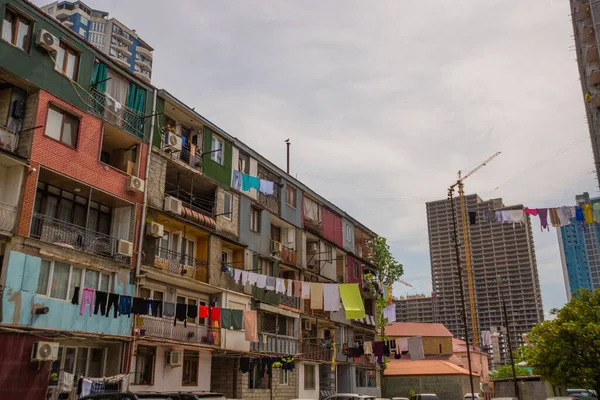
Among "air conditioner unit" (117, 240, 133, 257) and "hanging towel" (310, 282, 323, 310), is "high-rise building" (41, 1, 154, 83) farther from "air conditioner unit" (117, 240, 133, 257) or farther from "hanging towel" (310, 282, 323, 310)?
"air conditioner unit" (117, 240, 133, 257)

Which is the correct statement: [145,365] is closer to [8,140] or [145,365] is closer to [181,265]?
[181,265]

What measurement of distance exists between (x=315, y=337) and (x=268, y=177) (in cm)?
1171

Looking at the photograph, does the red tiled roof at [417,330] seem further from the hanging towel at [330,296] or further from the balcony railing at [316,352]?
the hanging towel at [330,296]

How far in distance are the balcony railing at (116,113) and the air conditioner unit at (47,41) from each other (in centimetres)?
249

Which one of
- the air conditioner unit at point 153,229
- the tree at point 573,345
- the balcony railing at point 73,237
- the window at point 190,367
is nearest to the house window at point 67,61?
the balcony railing at point 73,237

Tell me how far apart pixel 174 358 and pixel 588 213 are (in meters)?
22.5

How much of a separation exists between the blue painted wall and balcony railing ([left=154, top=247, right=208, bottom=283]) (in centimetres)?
508

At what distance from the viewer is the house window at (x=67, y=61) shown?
22.4 m

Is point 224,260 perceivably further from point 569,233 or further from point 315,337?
point 569,233

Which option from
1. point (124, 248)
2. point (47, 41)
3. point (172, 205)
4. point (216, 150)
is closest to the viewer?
point (47, 41)

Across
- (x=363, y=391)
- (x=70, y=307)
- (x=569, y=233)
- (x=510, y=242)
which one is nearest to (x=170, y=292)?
(x=70, y=307)

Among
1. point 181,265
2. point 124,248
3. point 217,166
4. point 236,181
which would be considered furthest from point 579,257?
point 124,248

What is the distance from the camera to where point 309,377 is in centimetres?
3709

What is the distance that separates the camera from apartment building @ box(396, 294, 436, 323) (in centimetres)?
15275
